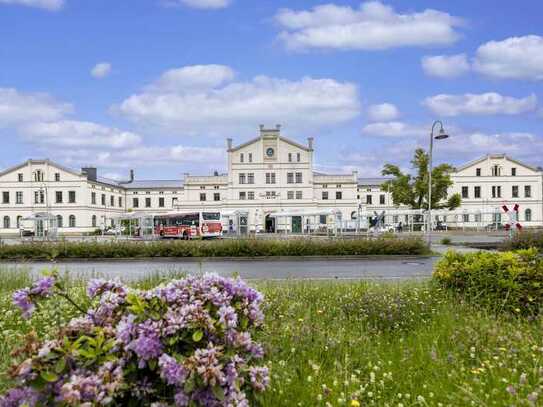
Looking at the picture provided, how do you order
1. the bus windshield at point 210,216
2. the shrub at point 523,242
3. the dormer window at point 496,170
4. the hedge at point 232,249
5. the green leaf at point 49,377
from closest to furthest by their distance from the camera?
the green leaf at point 49,377 → the hedge at point 232,249 → the shrub at point 523,242 → the bus windshield at point 210,216 → the dormer window at point 496,170

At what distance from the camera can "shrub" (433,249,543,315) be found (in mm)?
6738

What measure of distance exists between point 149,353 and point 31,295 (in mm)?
860

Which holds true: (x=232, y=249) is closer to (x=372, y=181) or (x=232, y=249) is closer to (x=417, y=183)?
(x=417, y=183)

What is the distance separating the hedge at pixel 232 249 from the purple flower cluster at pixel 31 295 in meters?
20.0

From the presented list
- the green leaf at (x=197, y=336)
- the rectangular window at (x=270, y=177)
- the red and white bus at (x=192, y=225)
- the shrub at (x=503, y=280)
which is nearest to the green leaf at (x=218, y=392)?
the green leaf at (x=197, y=336)

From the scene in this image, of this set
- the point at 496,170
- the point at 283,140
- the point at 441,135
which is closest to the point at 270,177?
the point at 283,140

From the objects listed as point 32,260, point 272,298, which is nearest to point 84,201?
point 32,260

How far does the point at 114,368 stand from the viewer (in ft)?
8.46

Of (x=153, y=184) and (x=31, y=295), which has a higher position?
(x=153, y=184)

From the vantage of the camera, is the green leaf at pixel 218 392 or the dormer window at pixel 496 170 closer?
the green leaf at pixel 218 392

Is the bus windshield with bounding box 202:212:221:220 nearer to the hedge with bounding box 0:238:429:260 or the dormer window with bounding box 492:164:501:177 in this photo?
the hedge with bounding box 0:238:429:260

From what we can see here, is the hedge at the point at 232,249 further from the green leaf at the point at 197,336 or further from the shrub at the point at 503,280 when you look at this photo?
the green leaf at the point at 197,336

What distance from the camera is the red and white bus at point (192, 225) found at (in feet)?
157

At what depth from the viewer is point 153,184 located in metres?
108
